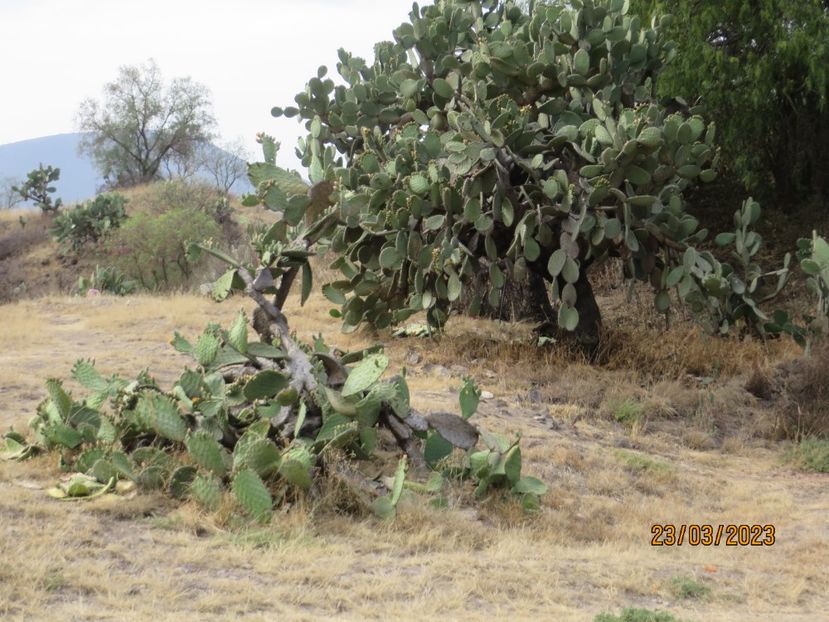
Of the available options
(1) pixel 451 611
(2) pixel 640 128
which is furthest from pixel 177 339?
(2) pixel 640 128

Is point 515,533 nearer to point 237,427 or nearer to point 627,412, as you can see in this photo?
point 237,427

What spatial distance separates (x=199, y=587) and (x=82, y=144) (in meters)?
35.9

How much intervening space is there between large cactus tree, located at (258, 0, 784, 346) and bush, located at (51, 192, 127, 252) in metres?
17.3

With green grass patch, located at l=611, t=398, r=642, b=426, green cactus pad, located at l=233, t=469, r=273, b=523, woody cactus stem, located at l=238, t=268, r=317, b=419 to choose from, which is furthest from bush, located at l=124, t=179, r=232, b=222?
green cactus pad, located at l=233, t=469, r=273, b=523

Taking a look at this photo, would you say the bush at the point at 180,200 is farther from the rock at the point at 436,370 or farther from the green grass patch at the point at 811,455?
the green grass patch at the point at 811,455

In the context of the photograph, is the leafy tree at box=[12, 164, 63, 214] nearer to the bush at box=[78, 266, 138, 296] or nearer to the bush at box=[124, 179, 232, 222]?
the bush at box=[124, 179, 232, 222]

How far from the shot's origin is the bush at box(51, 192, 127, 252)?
26.1 meters

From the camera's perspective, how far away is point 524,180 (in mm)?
9953

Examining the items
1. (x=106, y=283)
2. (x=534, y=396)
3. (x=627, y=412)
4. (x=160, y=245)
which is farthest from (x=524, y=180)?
(x=160, y=245)

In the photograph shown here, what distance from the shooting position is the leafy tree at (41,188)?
97.0 feet

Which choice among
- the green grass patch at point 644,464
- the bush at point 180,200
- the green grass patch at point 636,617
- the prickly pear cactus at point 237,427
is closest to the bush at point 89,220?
the bush at point 180,200

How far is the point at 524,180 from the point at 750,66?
4253 mm

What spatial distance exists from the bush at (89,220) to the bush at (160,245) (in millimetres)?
3003

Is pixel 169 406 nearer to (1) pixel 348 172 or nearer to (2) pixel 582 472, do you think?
(2) pixel 582 472
